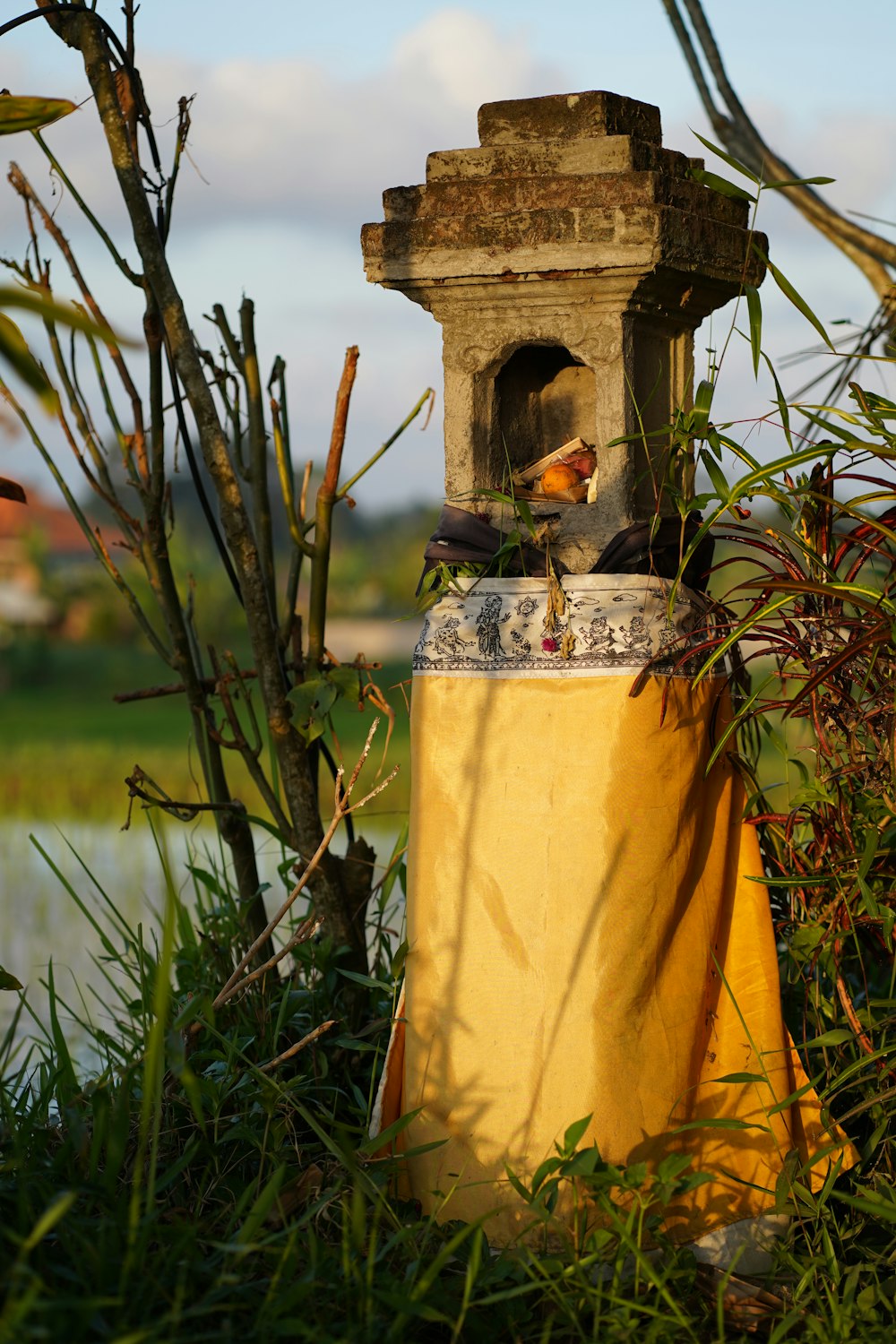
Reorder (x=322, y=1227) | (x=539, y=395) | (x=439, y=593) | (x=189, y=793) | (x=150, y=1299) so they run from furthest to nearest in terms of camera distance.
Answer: (x=189, y=793) < (x=539, y=395) < (x=439, y=593) < (x=322, y=1227) < (x=150, y=1299)

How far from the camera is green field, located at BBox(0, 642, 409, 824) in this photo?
7.84m

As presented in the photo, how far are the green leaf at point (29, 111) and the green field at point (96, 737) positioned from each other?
2.85 m

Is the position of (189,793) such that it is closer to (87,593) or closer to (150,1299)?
(150,1299)

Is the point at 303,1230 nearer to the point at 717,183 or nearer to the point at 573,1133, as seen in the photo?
the point at 573,1133

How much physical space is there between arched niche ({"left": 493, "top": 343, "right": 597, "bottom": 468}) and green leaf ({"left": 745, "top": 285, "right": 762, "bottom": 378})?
1.55 ft

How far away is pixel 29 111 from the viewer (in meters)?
1.35

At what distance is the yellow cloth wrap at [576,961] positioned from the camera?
1800mm

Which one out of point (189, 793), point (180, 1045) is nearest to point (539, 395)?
point (180, 1045)

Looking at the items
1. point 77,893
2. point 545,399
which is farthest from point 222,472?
point 77,893

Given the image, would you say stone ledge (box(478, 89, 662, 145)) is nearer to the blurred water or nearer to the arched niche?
the arched niche

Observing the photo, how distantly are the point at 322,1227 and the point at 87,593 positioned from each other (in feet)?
45.7

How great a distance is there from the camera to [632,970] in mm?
1804

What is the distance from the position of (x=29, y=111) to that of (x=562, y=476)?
3.16 ft

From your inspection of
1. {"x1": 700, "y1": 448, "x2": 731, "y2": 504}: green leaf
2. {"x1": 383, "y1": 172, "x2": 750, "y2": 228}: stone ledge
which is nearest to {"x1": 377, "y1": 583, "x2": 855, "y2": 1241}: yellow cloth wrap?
{"x1": 700, "y1": 448, "x2": 731, "y2": 504}: green leaf
